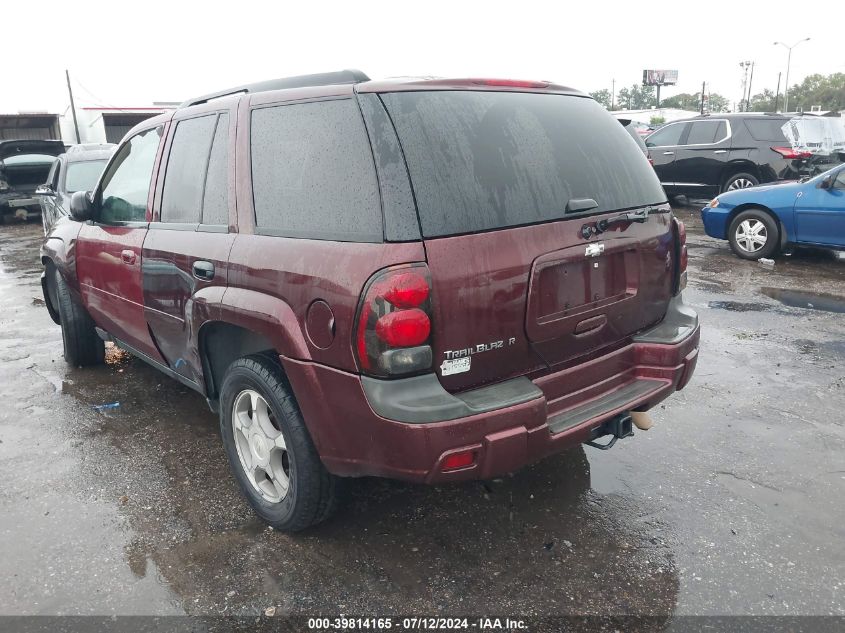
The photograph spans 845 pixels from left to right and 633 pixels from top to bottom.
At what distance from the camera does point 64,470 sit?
3691mm

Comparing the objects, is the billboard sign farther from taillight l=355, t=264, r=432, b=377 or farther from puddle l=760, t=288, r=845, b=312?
taillight l=355, t=264, r=432, b=377

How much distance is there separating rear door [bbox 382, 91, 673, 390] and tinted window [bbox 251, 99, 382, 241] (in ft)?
0.60

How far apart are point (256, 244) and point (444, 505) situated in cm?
154

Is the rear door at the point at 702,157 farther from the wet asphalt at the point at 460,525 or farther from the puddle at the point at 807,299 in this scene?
the wet asphalt at the point at 460,525

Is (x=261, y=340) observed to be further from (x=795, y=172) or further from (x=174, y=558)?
(x=795, y=172)

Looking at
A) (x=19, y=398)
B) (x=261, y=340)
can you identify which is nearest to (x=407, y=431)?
(x=261, y=340)

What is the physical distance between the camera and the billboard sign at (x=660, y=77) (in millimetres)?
87188

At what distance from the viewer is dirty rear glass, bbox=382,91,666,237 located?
241 centimetres

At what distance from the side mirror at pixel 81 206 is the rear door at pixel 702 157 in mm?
11917

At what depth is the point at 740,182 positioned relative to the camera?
41.6 ft

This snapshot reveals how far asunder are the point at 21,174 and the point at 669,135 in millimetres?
14986

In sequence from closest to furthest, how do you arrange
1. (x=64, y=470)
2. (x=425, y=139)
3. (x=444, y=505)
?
(x=425, y=139) → (x=444, y=505) → (x=64, y=470)

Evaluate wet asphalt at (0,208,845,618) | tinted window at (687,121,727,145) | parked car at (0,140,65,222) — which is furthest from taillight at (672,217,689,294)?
parked car at (0,140,65,222)

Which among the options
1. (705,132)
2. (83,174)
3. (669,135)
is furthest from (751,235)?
(83,174)
